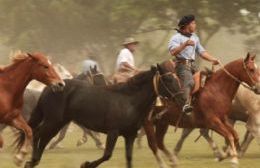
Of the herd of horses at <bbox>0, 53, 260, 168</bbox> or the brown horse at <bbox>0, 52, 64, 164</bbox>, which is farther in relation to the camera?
the brown horse at <bbox>0, 52, 64, 164</bbox>

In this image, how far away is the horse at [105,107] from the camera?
13016 millimetres

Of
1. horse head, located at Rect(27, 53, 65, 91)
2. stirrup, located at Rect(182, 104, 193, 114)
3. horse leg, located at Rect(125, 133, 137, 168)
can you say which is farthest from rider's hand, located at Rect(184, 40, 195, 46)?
horse head, located at Rect(27, 53, 65, 91)

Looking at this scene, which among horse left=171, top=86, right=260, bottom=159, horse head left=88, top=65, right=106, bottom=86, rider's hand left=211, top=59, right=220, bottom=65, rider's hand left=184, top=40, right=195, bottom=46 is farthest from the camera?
horse head left=88, top=65, right=106, bottom=86

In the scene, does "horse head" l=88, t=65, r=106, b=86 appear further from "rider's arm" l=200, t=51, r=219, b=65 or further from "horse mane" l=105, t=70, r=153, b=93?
"horse mane" l=105, t=70, r=153, b=93

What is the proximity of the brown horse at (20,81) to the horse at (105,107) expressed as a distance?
30cm

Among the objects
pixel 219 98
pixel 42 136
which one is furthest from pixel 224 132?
pixel 42 136

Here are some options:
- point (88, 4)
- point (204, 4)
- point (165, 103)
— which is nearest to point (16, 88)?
point (165, 103)

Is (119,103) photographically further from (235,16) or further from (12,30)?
(12,30)

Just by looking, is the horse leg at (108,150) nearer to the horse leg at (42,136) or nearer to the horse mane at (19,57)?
the horse leg at (42,136)

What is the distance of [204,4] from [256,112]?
17854mm

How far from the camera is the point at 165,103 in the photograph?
15.0m

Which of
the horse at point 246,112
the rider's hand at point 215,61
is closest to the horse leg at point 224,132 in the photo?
the rider's hand at point 215,61

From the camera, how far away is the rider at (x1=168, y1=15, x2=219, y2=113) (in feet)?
46.2

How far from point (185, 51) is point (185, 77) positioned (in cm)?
58
